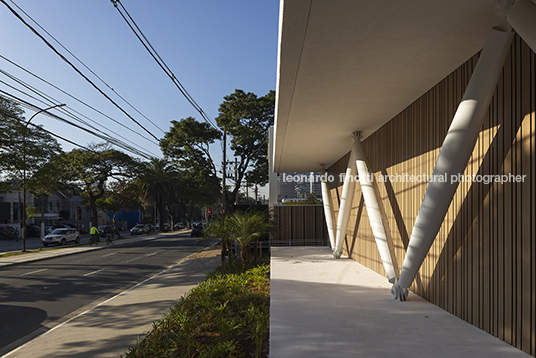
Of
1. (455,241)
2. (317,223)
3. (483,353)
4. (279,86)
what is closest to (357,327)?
(483,353)

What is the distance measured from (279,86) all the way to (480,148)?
2.87m

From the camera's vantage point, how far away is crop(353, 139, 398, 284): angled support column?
251 inches

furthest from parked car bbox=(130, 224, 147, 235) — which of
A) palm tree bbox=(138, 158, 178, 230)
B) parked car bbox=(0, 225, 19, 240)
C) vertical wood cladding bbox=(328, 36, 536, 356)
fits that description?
vertical wood cladding bbox=(328, 36, 536, 356)

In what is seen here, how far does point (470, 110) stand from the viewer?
13.2 ft

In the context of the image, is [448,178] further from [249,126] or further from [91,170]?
[91,170]

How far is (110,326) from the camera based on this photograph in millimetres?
6438

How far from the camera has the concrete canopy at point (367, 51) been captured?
3.57 metres

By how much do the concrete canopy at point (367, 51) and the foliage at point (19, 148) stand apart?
14.6 meters

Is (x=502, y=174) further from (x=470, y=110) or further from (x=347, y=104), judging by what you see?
(x=347, y=104)

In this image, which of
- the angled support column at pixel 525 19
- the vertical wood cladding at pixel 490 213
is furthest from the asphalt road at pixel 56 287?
the angled support column at pixel 525 19

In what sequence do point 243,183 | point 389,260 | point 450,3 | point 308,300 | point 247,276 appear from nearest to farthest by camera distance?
point 450,3, point 308,300, point 389,260, point 247,276, point 243,183

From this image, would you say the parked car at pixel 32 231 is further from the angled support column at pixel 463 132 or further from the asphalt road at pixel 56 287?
the angled support column at pixel 463 132

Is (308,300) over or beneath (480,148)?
beneath

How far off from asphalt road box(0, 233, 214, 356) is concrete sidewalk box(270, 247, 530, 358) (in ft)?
14.5
